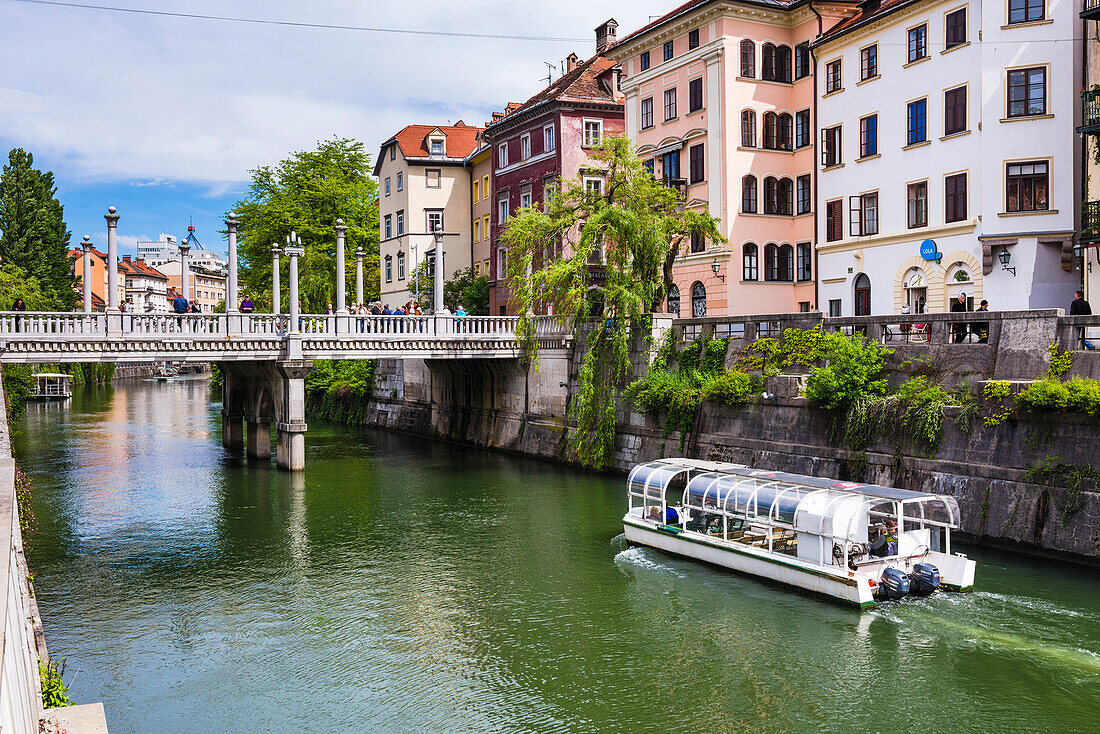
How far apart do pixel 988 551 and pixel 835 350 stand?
25.8 ft

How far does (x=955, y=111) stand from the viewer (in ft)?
124

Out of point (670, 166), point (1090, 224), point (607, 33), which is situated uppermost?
point (607, 33)

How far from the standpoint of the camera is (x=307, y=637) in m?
20.0

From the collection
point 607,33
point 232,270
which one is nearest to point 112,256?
point 232,270

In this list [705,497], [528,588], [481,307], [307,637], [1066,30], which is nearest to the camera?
[307,637]

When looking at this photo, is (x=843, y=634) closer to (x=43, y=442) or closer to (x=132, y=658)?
(x=132, y=658)

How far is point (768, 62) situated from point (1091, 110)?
60.7 ft

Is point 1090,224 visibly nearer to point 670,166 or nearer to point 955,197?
point 955,197

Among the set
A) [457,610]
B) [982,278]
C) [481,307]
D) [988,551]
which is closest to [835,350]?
[988,551]

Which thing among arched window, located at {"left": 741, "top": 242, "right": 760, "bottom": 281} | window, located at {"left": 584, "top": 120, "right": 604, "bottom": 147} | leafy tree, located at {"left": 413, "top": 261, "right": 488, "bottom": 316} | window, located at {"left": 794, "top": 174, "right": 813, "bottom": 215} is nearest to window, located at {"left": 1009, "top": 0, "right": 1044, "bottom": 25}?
window, located at {"left": 794, "top": 174, "right": 813, "bottom": 215}

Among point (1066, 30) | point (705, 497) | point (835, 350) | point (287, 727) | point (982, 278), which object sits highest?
point (1066, 30)

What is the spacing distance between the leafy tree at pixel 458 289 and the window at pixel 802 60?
28.9 m

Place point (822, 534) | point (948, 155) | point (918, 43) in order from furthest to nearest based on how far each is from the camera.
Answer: point (918, 43)
point (948, 155)
point (822, 534)

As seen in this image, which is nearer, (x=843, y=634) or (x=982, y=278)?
(x=843, y=634)
